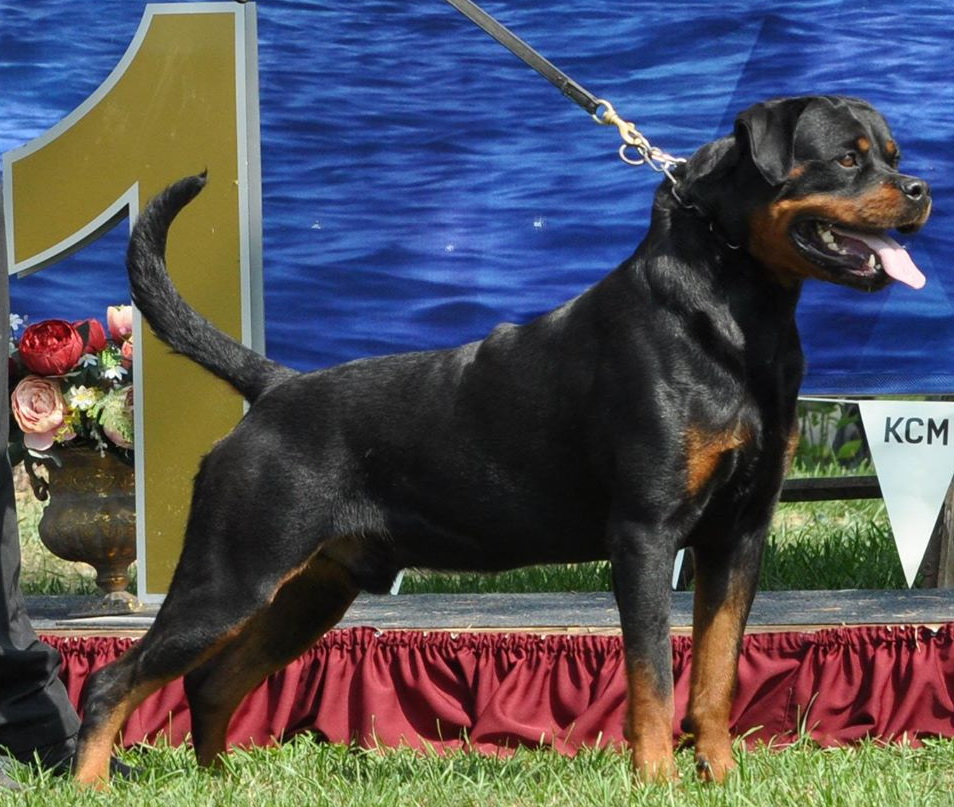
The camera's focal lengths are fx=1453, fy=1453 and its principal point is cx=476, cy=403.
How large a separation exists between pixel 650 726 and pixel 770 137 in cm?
144

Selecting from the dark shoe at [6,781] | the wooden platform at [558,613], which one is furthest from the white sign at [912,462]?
the dark shoe at [6,781]

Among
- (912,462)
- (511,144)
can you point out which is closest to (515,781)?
(912,462)

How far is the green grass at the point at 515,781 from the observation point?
344 centimetres

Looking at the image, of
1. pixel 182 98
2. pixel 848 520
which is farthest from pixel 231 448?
pixel 848 520

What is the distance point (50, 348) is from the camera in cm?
533

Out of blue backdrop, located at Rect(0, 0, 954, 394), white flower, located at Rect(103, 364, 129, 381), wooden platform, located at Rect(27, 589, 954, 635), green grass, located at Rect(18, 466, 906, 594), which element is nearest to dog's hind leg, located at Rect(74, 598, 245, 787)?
wooden platform, located at Rect(27, 589, 954, 635)

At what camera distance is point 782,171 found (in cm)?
347

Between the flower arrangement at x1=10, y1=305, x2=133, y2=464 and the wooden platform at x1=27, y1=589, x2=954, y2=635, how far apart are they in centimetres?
62

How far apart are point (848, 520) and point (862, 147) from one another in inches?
229

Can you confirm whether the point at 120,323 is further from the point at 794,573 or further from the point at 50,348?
the point at 794,573

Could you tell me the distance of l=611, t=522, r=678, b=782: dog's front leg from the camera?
3.50 m

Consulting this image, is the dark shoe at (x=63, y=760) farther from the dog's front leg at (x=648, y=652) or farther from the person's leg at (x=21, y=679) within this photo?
the dog's front leg at (x=648, y=652)

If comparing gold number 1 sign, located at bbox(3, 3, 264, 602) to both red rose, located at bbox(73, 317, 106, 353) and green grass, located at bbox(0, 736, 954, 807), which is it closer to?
→ red rose, located at bbox(73, 317, 106, 353)

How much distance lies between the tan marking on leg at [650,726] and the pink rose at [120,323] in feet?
9.28
